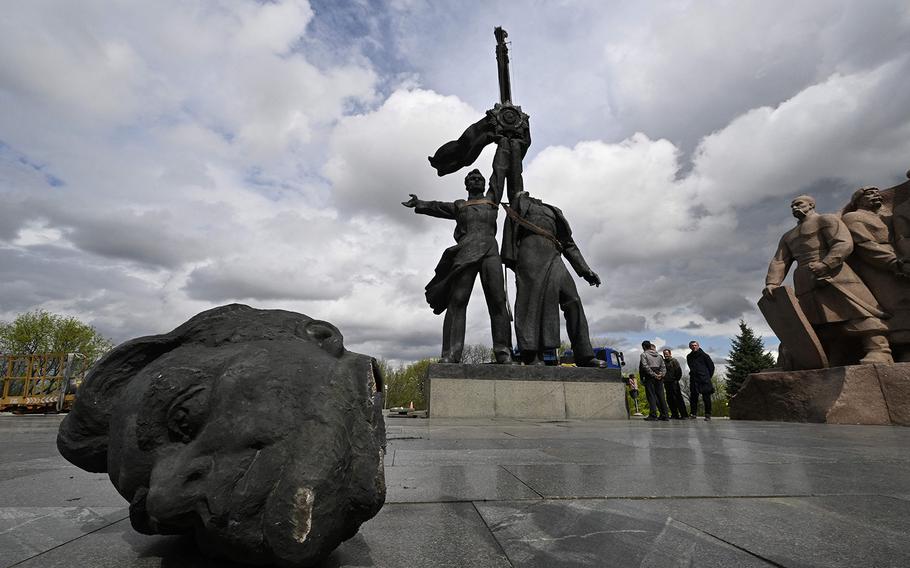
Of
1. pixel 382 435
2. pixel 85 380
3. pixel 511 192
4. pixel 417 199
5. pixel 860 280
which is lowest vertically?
pixel 382 435

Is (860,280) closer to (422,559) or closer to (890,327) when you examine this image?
(890,327)

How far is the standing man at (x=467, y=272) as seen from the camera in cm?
918

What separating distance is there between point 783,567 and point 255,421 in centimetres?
136

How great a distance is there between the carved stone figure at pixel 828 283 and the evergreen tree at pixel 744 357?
3339cm

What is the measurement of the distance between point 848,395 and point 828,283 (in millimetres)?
2031

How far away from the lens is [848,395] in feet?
23.1

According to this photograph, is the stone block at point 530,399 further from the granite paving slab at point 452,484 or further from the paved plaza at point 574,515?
the granite paving slab at point 452,484

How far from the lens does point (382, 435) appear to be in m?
1.29

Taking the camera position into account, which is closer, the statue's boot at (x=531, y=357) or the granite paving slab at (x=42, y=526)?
the granite paving slab at (x=42, y=526)

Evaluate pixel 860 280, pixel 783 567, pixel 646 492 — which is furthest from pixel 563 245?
pixel 783 567

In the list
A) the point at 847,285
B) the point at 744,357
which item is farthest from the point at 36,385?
the point at 744,357

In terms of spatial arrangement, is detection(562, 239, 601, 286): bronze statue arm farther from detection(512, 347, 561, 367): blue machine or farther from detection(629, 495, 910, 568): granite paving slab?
detection(629, 495, 910, 568): granite paving slab

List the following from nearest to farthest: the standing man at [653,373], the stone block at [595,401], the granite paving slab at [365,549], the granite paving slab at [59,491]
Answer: the granite paving slab at [365,549], the granite paving slab at [59,491], the stone block at [595,401], the standing man at [653,373]

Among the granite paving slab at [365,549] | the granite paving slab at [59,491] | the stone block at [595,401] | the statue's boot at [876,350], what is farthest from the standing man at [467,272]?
the granite paving slab at [365,549]
